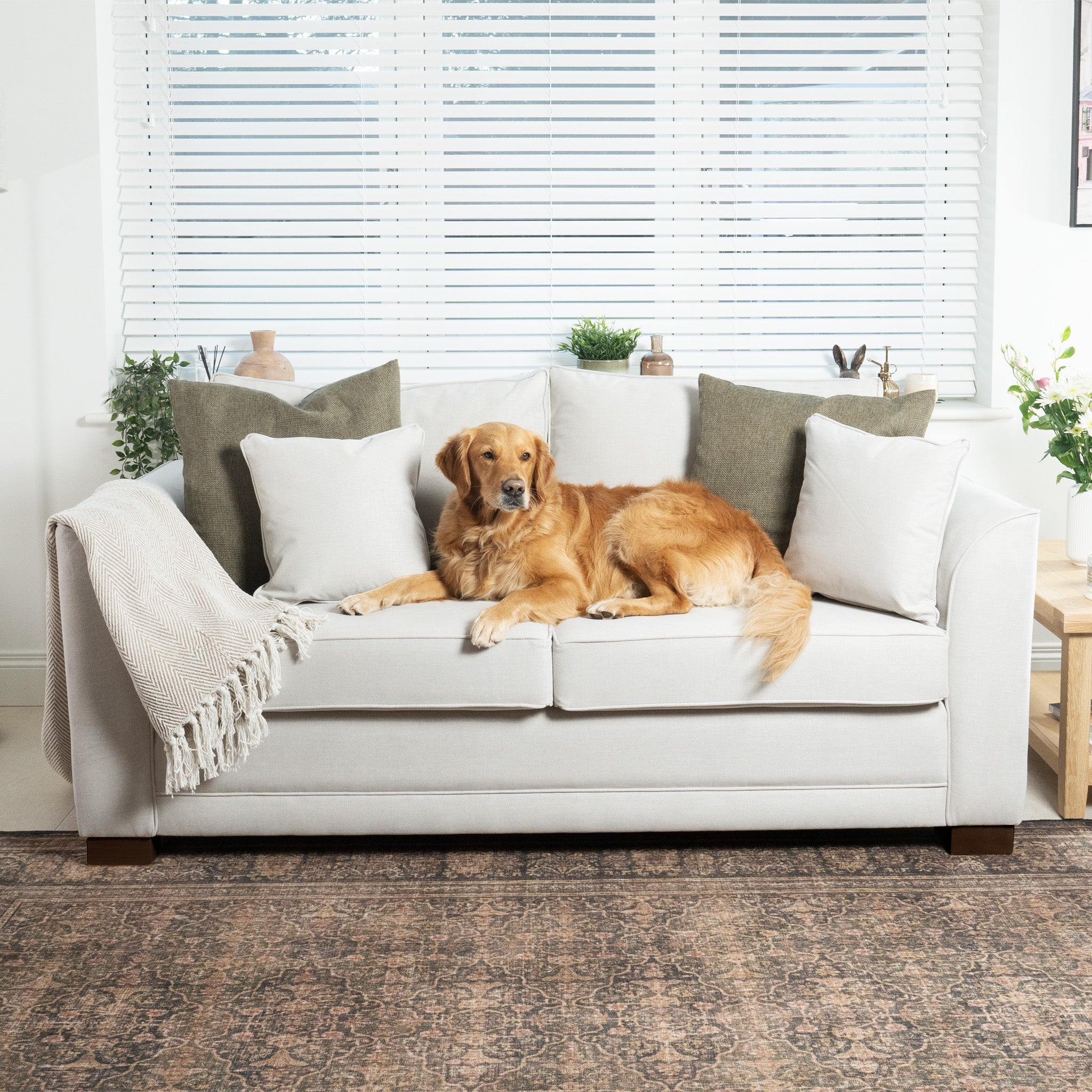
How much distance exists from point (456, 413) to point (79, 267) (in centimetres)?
144

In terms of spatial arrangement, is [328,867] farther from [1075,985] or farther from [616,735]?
[1075,985]

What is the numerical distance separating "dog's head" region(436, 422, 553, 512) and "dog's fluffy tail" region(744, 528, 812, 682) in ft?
1.89

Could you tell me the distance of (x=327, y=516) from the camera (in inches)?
94.2

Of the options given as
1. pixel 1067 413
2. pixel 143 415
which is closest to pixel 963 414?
pixel 1067 413

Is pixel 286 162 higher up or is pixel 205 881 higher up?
pixel 286 162

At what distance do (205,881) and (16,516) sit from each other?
71.6 inches

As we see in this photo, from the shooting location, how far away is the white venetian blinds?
3309 mm

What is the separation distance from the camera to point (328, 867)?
7.06 ft

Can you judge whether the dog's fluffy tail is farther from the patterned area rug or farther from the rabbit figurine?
the rabbit figurine

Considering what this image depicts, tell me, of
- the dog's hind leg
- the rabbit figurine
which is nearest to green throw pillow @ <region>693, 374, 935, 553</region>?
the dog's hind leg

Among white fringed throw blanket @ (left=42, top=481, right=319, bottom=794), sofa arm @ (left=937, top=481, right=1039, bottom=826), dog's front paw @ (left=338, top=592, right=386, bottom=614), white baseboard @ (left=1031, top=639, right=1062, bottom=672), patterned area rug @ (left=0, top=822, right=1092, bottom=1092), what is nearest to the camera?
patterned area rug @ (left=0, top=822, right=1092, bottom=1092)

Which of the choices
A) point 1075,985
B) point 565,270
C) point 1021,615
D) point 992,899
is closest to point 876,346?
point 565,270

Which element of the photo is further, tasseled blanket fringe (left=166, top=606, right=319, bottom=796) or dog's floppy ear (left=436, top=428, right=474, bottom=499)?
dog's floppy ear (left=436, top=428, right=474, bottom=499)

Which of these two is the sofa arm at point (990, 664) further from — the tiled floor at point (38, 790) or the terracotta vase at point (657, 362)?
the terracotta vase at point (657, 362)
